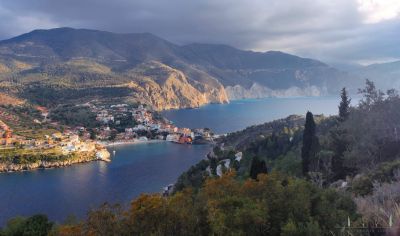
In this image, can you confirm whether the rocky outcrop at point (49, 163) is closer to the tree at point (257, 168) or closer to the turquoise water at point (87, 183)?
the turquoise water at point (87, 183)

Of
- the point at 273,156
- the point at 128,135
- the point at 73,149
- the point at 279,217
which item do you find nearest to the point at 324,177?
the point at 279,217

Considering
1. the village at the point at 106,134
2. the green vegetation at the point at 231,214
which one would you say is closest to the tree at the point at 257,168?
the green vegetation at the point at 231,214

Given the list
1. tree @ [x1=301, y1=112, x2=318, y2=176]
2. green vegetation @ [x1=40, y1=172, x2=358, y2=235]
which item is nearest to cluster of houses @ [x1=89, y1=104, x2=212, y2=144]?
tree @ [x1=301, y1=112, x2=318, y2=176]

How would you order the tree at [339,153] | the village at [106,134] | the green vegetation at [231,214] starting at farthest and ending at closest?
the village at [106,134] < the tree at [339,153] < the green vegetation at [231,214]

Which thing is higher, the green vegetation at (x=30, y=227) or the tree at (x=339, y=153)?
the tree at (x=339, y=153)

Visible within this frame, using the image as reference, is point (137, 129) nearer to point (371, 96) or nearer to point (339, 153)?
point (371, 96)

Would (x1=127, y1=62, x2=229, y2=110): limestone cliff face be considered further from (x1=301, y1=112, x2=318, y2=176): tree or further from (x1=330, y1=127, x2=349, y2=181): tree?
(x1=330, y1=127, x2=349, y2=181): tree

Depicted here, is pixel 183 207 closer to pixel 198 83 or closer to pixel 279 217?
pixel 279 217

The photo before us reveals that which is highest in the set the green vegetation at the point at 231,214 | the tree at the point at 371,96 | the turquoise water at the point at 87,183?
the tree at the point at 371,96
